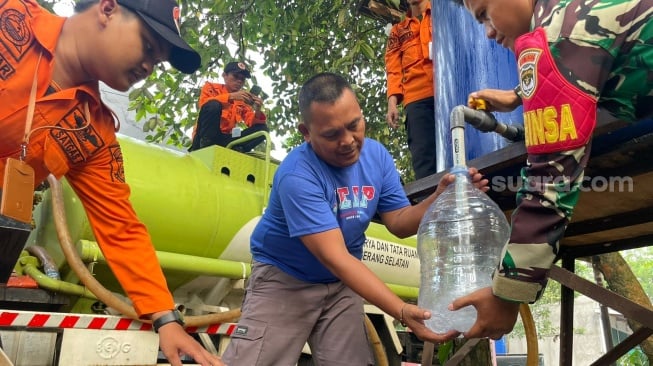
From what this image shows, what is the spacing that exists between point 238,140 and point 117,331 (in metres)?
2.21

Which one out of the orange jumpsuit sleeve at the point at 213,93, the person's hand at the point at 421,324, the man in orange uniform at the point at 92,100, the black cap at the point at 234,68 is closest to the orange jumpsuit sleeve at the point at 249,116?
the orange jumpsuit sleeve at the point at 213,93

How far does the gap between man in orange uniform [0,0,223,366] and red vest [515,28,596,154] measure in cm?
124

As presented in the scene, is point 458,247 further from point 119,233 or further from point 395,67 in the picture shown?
point 395,67

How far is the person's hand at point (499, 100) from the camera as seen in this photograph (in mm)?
2178

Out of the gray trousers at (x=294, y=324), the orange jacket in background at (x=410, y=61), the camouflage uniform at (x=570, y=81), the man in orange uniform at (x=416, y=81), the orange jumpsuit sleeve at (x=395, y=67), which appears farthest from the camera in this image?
the orange jumpsuit sleeve at (x=395, y=67)

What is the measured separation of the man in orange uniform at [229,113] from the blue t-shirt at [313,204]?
290 centimetres

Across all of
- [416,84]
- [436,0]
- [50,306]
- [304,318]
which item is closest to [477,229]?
[304,318]

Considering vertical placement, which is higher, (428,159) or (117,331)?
(428,159)

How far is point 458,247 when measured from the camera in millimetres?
3004

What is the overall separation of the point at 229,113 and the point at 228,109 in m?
0.04

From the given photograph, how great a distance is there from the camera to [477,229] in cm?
290

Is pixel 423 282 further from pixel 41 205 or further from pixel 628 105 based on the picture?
pixel 41 205

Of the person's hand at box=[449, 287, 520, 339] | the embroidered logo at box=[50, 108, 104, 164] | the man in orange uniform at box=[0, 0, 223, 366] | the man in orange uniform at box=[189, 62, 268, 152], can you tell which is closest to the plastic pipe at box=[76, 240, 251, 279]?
the man in orange uniform at box=[189, 62, 268, 152]

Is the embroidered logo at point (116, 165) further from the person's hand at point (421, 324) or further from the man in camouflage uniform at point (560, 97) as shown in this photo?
the man in camouflage uniform at point (560, 97)
